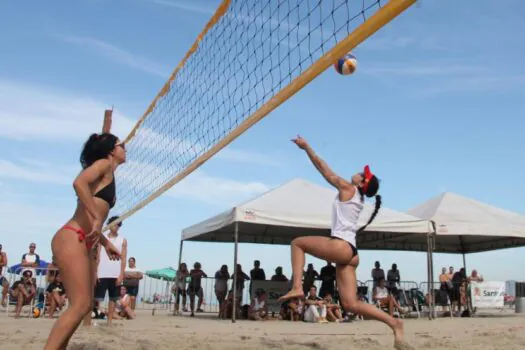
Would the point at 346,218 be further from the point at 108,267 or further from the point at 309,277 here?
the point at 309,277

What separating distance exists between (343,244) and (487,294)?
9.74 metres

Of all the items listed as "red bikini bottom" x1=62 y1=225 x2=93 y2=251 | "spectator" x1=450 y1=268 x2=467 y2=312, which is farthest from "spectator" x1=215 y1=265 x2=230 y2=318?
"red bikini bottom" x1=62 y1=225 x2=93 y2=251

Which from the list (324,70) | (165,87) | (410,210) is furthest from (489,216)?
(324,70)

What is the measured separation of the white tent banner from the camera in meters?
12.3

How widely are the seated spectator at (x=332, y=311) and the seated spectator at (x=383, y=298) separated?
119 cm

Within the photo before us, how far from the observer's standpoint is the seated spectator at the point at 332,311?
973cm

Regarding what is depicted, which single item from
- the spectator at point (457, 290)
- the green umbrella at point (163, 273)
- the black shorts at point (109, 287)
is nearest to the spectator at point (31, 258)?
the black shorts at point (109, 287)

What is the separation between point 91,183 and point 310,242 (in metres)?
1.66

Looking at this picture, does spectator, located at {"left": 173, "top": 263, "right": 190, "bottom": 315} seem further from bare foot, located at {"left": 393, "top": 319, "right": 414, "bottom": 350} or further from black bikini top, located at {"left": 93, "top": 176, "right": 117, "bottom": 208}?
black bikini top, located at {"left": 93, "top": 176, "right": 117, "bottom": 208}

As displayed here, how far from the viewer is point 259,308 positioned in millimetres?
10000

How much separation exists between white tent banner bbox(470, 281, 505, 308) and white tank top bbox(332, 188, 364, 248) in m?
9.22

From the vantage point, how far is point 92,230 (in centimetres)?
306

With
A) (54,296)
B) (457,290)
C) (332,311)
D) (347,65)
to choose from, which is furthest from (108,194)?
(457,290)

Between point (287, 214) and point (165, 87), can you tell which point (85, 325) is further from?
point (287, 214)
